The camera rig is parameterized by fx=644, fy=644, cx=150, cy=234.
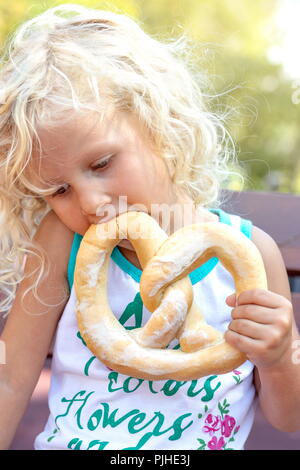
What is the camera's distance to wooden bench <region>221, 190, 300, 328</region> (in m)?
1.88

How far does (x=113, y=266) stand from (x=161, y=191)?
0.26m

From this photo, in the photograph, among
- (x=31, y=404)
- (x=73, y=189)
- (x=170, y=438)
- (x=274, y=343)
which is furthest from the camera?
(x=31, y=404)

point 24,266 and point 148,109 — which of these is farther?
point 24,266

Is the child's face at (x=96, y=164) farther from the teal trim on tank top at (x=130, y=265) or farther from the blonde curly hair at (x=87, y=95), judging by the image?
the teal trim on tank top at (x=130, y=265)

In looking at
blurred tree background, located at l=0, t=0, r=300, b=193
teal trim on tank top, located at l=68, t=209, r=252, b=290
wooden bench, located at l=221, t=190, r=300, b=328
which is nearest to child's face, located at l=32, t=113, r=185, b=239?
teal trim on tank top, located at l=68, t=209, r=252, b=290

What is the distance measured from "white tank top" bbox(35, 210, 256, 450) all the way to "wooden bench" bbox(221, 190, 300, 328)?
0.44m

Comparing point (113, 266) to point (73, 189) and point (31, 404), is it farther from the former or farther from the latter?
point (31, 404)

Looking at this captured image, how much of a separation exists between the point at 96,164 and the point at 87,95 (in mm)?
142

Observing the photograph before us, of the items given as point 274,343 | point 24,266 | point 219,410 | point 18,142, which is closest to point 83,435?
point 219,410

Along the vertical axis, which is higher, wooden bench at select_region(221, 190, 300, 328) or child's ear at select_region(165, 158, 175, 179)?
child's ear at select_region(165, 158, 175, 179)

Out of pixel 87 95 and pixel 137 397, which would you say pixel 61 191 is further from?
pixel 137 397

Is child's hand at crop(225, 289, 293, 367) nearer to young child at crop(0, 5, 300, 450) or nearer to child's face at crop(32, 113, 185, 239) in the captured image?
young child at crop(0, 5, 300, 450)

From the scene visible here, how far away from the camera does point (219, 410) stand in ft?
4.68

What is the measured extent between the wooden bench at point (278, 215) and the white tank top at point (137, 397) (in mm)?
441
